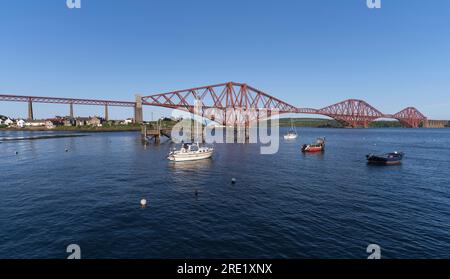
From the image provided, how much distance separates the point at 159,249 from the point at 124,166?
97.4 feet

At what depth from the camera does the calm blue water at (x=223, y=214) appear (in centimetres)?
1448

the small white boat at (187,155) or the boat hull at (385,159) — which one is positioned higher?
the small white boat at (187,155)

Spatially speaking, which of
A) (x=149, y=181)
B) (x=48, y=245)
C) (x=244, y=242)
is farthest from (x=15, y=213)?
(x=244, y=242)

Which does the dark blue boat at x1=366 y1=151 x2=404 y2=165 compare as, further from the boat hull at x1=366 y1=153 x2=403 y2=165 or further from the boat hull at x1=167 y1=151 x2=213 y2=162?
the boat hull at x1=167 y1=151 x2=213 y2=162

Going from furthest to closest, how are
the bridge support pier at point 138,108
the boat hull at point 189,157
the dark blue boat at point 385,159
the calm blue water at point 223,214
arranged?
the bridge support pier at point 138,108
the dark blue boat at point 385,159
the boat hull at point 189,157
the calm blue water at point 223,214

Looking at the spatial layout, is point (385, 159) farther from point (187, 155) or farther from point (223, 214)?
point (223, 214)

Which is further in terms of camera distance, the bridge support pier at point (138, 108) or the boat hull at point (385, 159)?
the bridge support pier at point (138, 108)

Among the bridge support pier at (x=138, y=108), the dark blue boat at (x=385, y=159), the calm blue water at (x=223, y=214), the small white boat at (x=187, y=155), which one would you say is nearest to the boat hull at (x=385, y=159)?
the dark blue boat at (x=385, y=159)

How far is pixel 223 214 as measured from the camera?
774 inches

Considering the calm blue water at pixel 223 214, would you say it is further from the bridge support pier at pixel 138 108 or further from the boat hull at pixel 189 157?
the bridge support pier at pixel 138 108

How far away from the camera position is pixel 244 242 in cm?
1502

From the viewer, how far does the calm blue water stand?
47.5 feet
